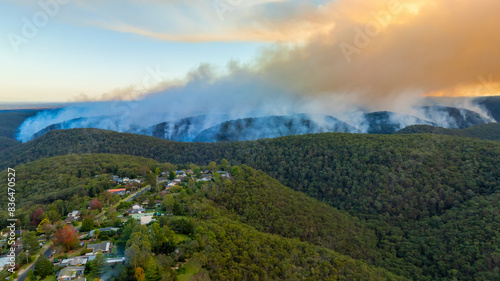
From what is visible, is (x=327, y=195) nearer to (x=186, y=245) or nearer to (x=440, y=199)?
(x=440, y=199)

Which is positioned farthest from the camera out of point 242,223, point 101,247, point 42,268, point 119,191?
point 119,191

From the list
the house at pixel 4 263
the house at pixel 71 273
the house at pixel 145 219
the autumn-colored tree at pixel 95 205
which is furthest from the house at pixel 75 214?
the house at pixel 71 273

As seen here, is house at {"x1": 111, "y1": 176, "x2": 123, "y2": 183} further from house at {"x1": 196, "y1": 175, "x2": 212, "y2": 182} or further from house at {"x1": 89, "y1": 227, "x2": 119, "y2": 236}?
house at {"x1": 89, "y1": 227, "x2": 119, "y2": 236}

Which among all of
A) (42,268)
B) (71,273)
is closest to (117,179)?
(42,268)

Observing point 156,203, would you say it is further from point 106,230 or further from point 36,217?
point 36,217

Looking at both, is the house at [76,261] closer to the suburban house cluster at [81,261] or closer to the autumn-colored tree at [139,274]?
the suburban house cluster at [81,261]

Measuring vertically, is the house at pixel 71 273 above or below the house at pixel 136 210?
below

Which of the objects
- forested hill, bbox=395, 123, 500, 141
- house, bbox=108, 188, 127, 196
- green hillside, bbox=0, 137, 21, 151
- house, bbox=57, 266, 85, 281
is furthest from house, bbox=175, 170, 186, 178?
forested hill, bbox=395, 123, 500, 141
